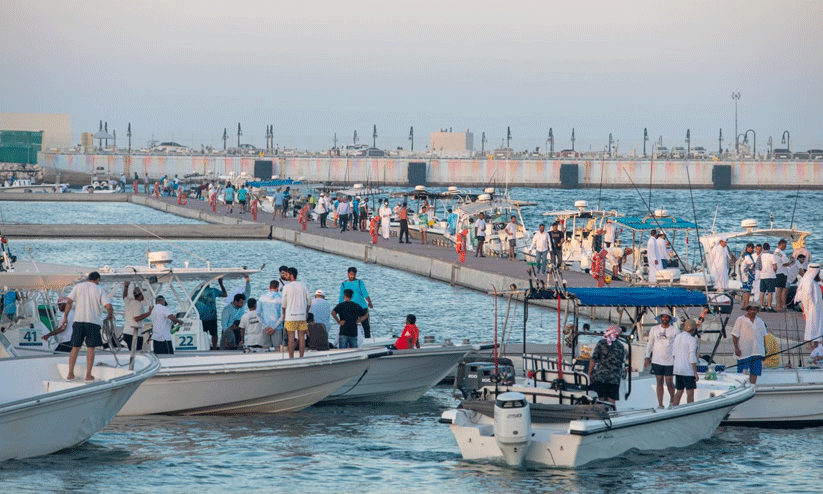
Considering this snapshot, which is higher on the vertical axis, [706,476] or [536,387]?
[536,387]

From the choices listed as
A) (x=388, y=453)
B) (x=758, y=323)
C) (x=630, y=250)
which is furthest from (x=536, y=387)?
(x=630, y=250)

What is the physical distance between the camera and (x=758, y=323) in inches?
658

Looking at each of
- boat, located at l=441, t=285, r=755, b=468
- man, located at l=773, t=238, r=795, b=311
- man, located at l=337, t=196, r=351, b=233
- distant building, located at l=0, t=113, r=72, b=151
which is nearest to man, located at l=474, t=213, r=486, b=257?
man, located at l=337, t=196, r=351, b=233

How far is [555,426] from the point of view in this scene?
13883 mm

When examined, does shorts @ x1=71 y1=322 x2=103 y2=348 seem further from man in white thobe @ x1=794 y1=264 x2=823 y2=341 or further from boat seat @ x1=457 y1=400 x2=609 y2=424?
man in white thobe @ x1=794 y1=264 x2=823 y2=341

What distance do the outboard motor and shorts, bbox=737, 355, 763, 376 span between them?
471cm

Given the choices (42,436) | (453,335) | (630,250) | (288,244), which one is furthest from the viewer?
(288,244)

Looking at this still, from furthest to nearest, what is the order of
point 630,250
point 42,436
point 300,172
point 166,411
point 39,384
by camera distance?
point 300,172
point 630,250
point 166,411
point 39,384
point 42,436

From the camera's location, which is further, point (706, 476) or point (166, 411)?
point (166, 411)

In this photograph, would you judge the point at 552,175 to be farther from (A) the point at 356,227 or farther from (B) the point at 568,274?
(B) the point at 568,274

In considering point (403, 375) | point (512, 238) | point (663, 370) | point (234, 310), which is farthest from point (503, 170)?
point (663, 370)

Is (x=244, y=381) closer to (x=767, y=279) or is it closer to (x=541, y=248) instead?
(x=767, y=279)

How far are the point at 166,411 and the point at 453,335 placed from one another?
10.8 metres

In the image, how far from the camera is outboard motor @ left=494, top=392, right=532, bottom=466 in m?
12.9
